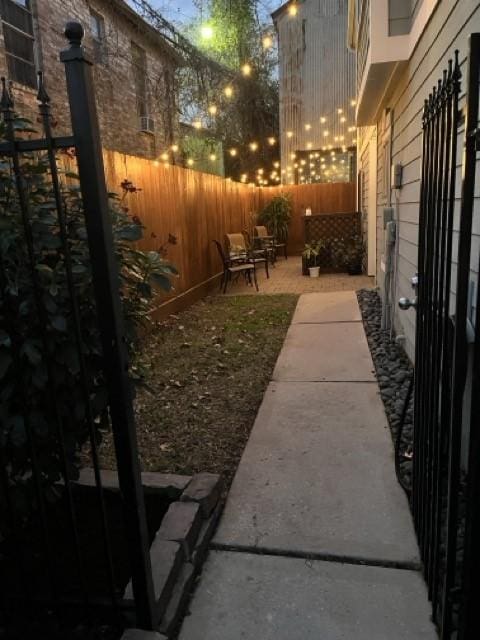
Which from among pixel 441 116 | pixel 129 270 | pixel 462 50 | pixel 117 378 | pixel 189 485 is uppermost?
pixel 462 50

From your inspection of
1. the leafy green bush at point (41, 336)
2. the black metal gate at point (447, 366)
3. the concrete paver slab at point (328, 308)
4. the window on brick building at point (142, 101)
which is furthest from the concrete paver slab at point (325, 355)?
the window on brick building at point (142, 101)

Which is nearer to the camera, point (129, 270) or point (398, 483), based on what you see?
point (129, 270)

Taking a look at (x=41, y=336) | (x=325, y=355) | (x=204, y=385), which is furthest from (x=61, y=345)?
(x=325, y=355)

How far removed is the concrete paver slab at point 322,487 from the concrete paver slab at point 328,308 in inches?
99.2

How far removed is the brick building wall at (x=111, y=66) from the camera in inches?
277

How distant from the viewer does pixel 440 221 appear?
147 cm

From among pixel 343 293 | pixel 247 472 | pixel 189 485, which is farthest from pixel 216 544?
pixel 343 293

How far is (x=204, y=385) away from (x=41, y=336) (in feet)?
8.19

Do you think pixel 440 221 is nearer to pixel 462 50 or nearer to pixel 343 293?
pixel 462 50

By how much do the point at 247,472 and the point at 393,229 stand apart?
309cm

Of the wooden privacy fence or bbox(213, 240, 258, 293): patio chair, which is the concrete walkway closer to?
the wooden privacy fence

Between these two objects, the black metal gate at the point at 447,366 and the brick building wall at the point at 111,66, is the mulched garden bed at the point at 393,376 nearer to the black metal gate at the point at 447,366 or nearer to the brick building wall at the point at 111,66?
the black metal gate at the point at 447,366

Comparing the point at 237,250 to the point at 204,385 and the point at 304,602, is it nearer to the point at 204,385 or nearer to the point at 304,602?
the point at 204,385

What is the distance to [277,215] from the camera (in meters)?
13.2
